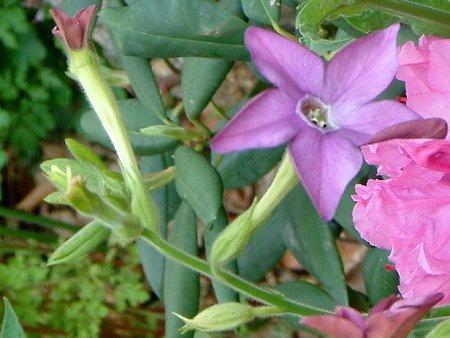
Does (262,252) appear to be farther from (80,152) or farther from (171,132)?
(80,152)

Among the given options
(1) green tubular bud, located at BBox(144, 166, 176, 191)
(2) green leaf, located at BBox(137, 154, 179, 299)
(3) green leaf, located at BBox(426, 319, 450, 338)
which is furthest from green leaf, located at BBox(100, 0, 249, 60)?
(3) green leaf, located at BBox(426, 319, 450, 338)

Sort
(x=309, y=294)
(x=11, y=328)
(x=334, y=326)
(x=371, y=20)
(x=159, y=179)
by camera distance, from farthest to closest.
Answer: (x=309, y=294) → (x=159, y=179) → (x=11, y=328) → (x=371, y=20) → (x=334, y=326)

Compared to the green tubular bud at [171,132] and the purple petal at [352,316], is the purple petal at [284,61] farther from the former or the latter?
the green tubular bud at [171,132]

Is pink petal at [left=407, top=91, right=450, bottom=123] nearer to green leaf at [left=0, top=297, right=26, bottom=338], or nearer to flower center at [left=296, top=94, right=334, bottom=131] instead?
flower center at [left=296, top=94, right=334, bottom=131]

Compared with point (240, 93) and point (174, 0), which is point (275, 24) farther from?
point (240, 93)

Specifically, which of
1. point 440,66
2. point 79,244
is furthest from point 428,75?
point 79,244

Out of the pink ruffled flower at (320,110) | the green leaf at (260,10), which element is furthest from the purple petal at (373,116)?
the green leaf at (260,10)

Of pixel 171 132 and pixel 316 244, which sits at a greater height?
pixel 171 132
